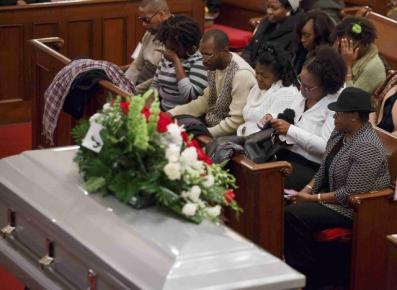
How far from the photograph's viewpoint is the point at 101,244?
357 cm

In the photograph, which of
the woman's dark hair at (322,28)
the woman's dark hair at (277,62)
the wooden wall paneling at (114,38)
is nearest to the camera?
the woman's dark hair at (277,62)

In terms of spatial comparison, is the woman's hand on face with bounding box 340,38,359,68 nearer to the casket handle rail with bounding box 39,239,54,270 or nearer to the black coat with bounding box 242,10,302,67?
the black coat with bounding box 242,10,302,67

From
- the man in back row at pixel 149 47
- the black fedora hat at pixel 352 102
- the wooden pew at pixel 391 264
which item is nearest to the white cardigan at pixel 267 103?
the black fedora hat at pixel 352 102

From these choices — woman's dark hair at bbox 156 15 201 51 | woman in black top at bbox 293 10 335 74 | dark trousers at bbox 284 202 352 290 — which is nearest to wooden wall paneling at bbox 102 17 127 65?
woman's dark hair at bbox 156 15 201 51

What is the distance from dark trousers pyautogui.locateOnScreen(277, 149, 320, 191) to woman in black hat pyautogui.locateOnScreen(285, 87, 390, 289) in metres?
0.08

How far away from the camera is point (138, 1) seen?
29.2 feet

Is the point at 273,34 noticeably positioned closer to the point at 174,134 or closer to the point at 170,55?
the point at 170,55

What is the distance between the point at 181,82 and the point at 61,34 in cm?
228

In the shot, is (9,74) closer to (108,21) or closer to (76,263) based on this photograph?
(108,21)

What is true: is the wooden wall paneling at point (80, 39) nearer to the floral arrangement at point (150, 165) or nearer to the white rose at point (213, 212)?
the floral arrangement at point (150, 165)

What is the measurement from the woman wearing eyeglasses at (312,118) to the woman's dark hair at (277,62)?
189 mm

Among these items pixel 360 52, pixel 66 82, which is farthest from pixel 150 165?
pixel 360 52

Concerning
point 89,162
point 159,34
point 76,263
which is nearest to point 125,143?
point 89,162

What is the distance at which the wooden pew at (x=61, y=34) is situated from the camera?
27.6ft
